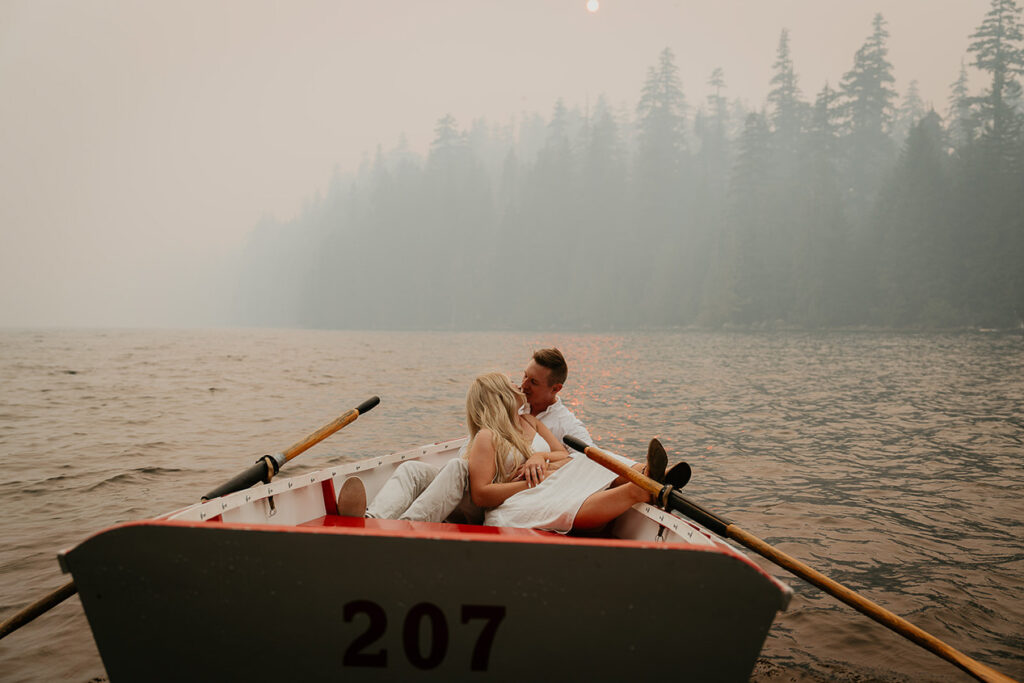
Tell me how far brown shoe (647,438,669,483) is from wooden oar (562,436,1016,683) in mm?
49

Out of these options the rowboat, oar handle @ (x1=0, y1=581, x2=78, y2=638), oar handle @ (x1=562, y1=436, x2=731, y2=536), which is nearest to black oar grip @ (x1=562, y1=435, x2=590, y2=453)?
oar handle @ (x1=562, y1=436, x2=731, y2=536)

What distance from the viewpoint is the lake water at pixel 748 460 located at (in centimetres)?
455

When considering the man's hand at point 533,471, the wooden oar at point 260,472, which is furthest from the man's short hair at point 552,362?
the wooden oar at point 260,472

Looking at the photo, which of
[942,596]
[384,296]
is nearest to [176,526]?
[942,596]

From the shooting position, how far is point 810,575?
11.6ft

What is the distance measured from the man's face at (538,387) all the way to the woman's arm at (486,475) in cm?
96

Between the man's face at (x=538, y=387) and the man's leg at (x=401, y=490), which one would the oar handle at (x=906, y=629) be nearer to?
the man's face at (x=538, y=387)

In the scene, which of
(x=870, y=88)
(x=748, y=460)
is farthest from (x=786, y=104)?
(x=748, y=460)

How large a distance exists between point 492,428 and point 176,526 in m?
2.32

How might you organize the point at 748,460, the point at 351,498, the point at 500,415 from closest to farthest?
the point at 351,498 → the point at 500,415 → the point at 748,460

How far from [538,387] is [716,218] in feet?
236

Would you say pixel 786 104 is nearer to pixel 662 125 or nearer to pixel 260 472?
pixel 662 125

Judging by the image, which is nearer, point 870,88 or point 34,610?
point 34,610

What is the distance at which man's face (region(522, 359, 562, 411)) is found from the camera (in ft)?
17.3
